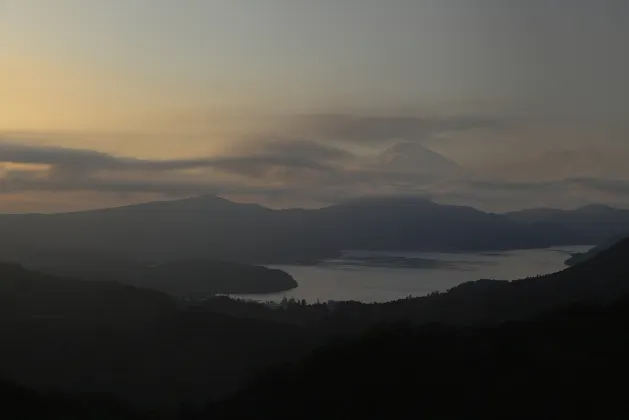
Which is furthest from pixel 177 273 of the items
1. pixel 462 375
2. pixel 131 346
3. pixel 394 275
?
pixel 462 375

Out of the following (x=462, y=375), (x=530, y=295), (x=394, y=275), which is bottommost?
(x=394, y=275)

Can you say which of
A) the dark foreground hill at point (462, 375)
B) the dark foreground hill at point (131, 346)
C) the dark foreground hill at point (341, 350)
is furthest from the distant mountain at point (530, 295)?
the dark foreground hill at point (462, 375)

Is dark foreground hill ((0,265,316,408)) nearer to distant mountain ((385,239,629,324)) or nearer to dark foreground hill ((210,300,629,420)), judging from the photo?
dark foreground hill ((210,300,629,420))

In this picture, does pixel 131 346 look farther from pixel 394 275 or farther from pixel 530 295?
pixel 394 275

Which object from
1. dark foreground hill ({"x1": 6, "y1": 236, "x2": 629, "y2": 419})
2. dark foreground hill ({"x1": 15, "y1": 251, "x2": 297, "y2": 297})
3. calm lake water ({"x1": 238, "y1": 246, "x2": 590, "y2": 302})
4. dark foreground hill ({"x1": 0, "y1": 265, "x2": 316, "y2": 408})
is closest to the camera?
dark foreground hill ({"x1": 6, "y1": 236, "x2": 629, "y2": 419})

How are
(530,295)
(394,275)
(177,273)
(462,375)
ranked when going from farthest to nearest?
(394,275) → (177,273) → (530,295) → (462,375)

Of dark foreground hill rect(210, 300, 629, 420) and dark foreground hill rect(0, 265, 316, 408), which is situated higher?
dark foreground hill rect(210, 300, 629, 420)

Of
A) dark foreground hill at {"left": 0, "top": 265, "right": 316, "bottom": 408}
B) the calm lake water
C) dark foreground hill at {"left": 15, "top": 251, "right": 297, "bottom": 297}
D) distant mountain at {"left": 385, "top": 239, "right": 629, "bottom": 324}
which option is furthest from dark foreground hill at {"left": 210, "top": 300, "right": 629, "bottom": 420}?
dark foreground hill at {"left": 15, "top": 251, "right": 297, "bottom": 297}

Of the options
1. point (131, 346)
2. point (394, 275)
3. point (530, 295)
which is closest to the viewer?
point (131, 346)
